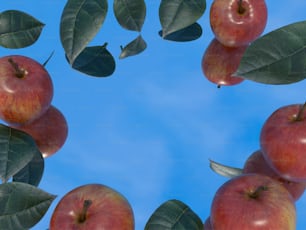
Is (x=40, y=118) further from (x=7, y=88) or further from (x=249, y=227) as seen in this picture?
(x=249, y=227)

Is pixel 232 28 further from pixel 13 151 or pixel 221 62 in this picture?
pixel 13 151

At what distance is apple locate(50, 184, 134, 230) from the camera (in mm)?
1493

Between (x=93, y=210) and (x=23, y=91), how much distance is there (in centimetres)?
53

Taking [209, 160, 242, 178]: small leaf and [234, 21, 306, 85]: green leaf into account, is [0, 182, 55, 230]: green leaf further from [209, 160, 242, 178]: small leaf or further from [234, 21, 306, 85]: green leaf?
[209, 160, 242, 178]: small leaf

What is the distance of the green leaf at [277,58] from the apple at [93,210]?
58cm

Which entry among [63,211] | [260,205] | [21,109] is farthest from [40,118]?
[260,205]

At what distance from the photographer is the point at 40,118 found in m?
1.93

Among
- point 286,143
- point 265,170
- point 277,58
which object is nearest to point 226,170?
point 265,170

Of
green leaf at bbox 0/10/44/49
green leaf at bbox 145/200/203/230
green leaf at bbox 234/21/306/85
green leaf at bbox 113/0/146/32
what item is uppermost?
green leaf at bbox 234/21/306/85

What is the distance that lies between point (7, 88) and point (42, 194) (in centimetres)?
53

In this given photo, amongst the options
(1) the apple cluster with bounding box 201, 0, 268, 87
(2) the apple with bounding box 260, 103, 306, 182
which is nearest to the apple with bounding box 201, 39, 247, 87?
(1) the apple cluster with bounding box 201, 0, 268, 87

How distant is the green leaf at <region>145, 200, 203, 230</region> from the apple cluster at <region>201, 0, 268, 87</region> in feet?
2.21

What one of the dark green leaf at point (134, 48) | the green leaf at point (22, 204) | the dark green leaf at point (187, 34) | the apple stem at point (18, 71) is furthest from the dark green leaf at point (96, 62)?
the green leaf at point (22, 204)

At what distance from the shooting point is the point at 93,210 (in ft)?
5.07
